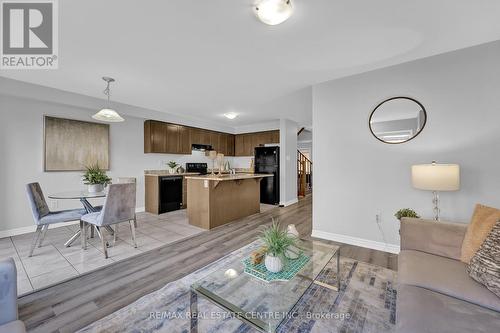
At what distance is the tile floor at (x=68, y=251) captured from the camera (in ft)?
6.91

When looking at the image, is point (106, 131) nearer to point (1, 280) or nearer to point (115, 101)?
point (115, 101)

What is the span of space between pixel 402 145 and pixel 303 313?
2.28 metres

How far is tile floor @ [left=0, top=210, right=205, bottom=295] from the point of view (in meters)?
2.11

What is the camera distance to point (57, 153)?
→ 3.69 m

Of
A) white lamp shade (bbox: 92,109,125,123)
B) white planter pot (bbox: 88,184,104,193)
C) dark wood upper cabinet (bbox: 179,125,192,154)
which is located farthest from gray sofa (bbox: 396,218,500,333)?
dark wood upper cabinet (bbox: 179,125,192,154)

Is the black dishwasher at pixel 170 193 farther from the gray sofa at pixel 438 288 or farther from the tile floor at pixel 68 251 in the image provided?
the gray sofa at pixel 438 288

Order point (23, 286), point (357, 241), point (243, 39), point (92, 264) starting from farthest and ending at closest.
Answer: point (357, 241), point (92, 264), point (243, 39), point (23, 286)

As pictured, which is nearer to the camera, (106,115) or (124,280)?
(124,280)

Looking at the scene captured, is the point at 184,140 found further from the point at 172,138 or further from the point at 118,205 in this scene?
the point at 118,205

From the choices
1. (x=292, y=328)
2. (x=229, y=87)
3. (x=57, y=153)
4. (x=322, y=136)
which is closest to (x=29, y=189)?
(x=57, y=153)

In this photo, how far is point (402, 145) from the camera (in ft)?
8.35

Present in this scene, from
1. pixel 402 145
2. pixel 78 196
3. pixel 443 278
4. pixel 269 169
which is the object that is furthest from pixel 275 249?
pixel 269 169

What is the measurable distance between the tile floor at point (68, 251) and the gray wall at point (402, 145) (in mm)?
2433

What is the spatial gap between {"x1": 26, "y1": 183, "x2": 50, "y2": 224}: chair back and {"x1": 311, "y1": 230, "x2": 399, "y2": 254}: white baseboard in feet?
12.4
